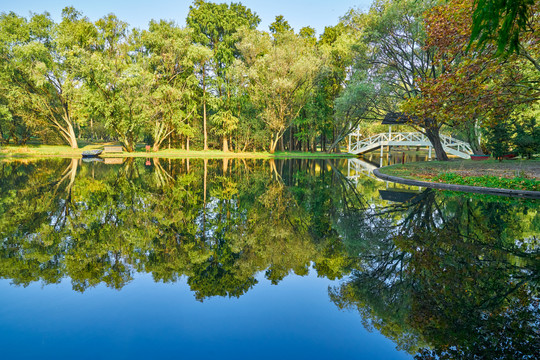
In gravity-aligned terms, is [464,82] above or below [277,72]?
below

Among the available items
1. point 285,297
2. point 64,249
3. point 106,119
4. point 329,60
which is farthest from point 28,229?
point 329,60

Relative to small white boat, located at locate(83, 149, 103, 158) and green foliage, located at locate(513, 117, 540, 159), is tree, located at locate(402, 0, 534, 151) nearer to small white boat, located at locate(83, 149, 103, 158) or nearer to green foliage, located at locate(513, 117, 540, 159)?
green foliage, located at locate(513, 117, 540, 159)

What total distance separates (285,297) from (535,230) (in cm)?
677

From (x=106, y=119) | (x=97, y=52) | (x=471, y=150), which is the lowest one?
(x=471, y=150)

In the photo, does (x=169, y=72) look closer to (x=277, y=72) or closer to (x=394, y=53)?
(x=277, y=72)

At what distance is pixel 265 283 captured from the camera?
185 inches

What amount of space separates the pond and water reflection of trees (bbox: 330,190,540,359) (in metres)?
0.02

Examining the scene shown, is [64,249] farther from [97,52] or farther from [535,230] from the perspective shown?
[97,52]

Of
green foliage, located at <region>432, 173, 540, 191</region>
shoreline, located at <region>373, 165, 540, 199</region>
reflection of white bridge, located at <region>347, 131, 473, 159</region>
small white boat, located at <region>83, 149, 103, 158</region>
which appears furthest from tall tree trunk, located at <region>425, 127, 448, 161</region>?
small white boat, located at <region>83, 149, 103, 158</region>

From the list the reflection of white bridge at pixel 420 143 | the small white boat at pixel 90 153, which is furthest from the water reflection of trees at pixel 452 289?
the small white boat at pixel 90 153

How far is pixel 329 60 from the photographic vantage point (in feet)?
135

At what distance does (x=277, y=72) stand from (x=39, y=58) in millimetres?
28107

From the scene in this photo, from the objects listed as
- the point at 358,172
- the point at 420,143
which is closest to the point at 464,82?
→ the point at 358,172

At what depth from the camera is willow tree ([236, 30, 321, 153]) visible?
36.7 metres
